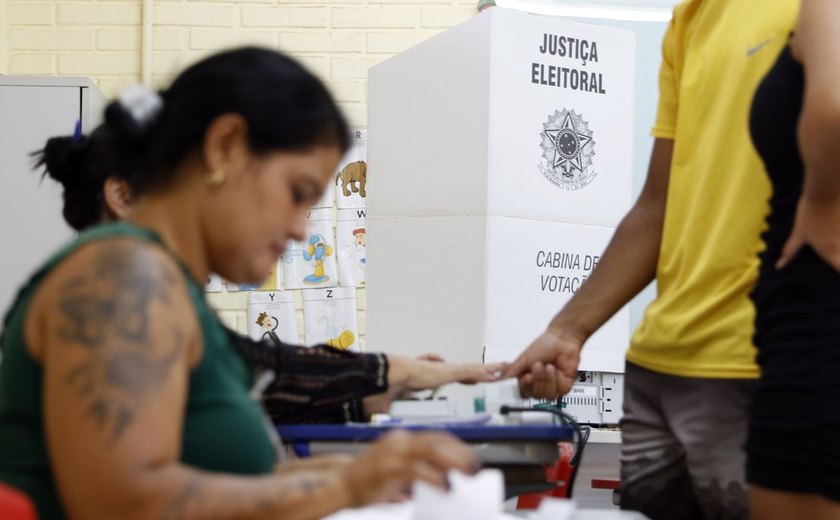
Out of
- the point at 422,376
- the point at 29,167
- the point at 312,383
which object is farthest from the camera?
the point at 29,167

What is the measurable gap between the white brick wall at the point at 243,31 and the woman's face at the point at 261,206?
274 cm

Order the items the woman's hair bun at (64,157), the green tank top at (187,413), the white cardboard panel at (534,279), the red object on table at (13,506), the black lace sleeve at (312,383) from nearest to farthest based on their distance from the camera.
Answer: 1. the red object on table at (13,506)
2. the green tank top at (187,413)
3. the black lace sleeve at (312,383)
4. the woman's hair bun at (64,157)
5. the white cardboard panel at (534,279)

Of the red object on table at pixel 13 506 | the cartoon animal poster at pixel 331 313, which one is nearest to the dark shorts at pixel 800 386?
the red object on table at pixel 13 506

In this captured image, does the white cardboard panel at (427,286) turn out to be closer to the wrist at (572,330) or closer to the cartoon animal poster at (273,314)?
the wrist at (572,330)

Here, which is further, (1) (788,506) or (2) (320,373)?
(2) (320,373)

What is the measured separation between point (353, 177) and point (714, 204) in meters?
2.48

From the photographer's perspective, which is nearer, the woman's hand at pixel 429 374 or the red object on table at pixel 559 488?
the woman's hand at pixel 429 374

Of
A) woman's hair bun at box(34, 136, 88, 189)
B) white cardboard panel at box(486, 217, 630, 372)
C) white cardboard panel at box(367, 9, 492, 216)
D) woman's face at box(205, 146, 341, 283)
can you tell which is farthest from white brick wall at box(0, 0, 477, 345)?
woman's face at box(205, 146, 341, 283)

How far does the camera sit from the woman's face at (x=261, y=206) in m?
1.00

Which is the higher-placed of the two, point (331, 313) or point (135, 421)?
point (135, 421)

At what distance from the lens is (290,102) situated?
39.7 inches

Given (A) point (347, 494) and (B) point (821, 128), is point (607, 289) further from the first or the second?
(A) point (347, 494)

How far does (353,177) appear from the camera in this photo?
150 inches

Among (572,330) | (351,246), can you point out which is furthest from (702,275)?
(351,246)
